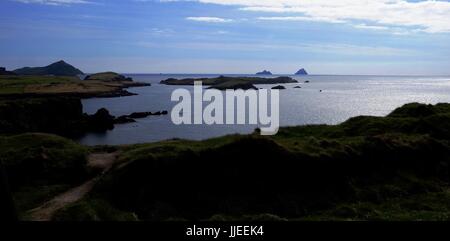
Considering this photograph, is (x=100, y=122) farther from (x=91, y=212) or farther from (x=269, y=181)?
Answer: (x=91, y=212)

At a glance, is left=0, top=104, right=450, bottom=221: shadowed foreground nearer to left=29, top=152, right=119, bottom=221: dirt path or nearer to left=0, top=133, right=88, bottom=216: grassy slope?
left=0, top=133, right=88, bottom=216: grassy slope

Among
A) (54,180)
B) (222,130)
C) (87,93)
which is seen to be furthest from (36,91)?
(54,180)

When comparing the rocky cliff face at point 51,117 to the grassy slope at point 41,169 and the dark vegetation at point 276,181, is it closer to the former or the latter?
the grassy slope at point 41,169

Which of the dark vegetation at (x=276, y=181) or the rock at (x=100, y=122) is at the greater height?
the dark vegetation at (x=276, y=181)

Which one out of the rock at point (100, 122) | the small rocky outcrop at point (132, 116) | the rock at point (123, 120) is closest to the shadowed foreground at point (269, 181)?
the rock at point (100, 122)

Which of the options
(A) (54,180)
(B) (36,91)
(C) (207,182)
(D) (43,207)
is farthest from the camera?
(B) (36,91)

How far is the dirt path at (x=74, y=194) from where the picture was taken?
21609mm

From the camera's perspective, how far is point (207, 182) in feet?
98.4

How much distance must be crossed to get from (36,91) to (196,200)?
136 metres

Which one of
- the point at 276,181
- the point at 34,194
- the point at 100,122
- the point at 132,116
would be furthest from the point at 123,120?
the point at 34,194

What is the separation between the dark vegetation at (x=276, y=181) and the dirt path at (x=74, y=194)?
0.82 metres

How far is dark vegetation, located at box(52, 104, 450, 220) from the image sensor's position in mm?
26594

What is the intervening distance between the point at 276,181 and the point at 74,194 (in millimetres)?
13119
